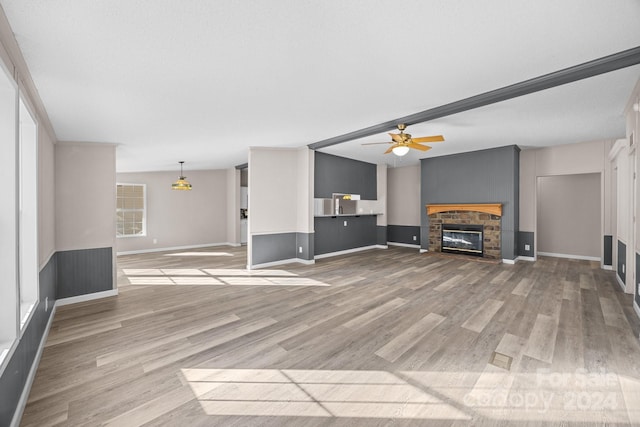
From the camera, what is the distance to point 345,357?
2.36 m

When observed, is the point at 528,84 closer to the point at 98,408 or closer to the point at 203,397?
the point at 203,397

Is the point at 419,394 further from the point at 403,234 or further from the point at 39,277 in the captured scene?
the point at 403,234

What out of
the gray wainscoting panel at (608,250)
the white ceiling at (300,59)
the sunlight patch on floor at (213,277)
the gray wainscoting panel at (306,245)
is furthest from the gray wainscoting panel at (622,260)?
the gray wainscoting panel at (306,245)

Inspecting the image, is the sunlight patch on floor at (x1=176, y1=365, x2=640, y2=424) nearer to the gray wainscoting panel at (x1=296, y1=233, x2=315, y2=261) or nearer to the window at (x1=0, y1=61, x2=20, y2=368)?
the window at (x1=0, y1=61, x2=20, y2=368)

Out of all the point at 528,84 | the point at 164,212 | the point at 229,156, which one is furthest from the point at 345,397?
the point at 164,212

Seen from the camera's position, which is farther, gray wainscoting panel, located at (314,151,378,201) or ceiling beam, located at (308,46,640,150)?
gray wainscoting panel, located at (314,151,378,201)

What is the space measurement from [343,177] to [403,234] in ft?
9.57

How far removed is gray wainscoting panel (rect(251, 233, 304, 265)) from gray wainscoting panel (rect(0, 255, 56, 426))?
3.21 meters

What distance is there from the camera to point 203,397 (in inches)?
74.0

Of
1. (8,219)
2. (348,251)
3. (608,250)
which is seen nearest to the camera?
(8,219)

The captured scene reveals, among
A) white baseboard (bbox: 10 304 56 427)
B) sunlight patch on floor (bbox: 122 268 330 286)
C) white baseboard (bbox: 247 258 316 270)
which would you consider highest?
white baseboard (bbox: 247 258 316 270)

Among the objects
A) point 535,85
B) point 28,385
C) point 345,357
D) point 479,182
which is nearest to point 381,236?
point 479,182

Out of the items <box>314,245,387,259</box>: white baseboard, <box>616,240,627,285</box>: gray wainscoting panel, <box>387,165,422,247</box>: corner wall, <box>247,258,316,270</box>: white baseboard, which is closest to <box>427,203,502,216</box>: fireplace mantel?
<box>387,165,422,247</box>: corner wall

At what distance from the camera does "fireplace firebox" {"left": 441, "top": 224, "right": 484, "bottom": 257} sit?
6606 mm
